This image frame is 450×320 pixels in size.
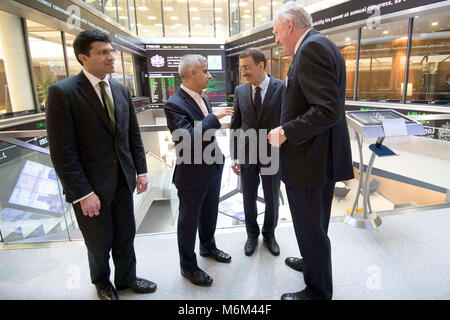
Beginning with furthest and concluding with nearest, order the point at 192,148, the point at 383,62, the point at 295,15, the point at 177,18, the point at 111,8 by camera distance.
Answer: the point at 177,18, the point at 111,8, the point at 383,62, the point at 192,148, the point at 295,15

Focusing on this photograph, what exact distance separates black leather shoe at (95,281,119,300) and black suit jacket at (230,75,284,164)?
4.36 ft

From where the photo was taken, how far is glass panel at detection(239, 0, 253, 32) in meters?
11.1

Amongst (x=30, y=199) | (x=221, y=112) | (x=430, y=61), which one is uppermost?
(x=430, y=61)

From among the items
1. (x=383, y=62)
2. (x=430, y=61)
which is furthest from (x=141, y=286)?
(x=383, y=62)

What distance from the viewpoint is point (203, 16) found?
13.4 m

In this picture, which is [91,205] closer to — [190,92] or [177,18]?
[190,92]

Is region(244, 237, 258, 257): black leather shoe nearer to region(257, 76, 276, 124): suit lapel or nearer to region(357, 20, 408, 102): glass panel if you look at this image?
region(257, 76, 276, 124): suit lapel

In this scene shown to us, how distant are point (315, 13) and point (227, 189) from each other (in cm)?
602

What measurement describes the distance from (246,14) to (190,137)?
1139 centimetres

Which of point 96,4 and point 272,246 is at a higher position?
point 96,4

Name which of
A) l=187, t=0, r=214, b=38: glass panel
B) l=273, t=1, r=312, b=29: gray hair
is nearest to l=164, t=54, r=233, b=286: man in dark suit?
l=273, t=1, r=312, b=29: gray hair

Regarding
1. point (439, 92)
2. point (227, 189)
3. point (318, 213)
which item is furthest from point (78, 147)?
point (439, 92)

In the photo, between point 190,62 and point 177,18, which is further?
point 177,18
